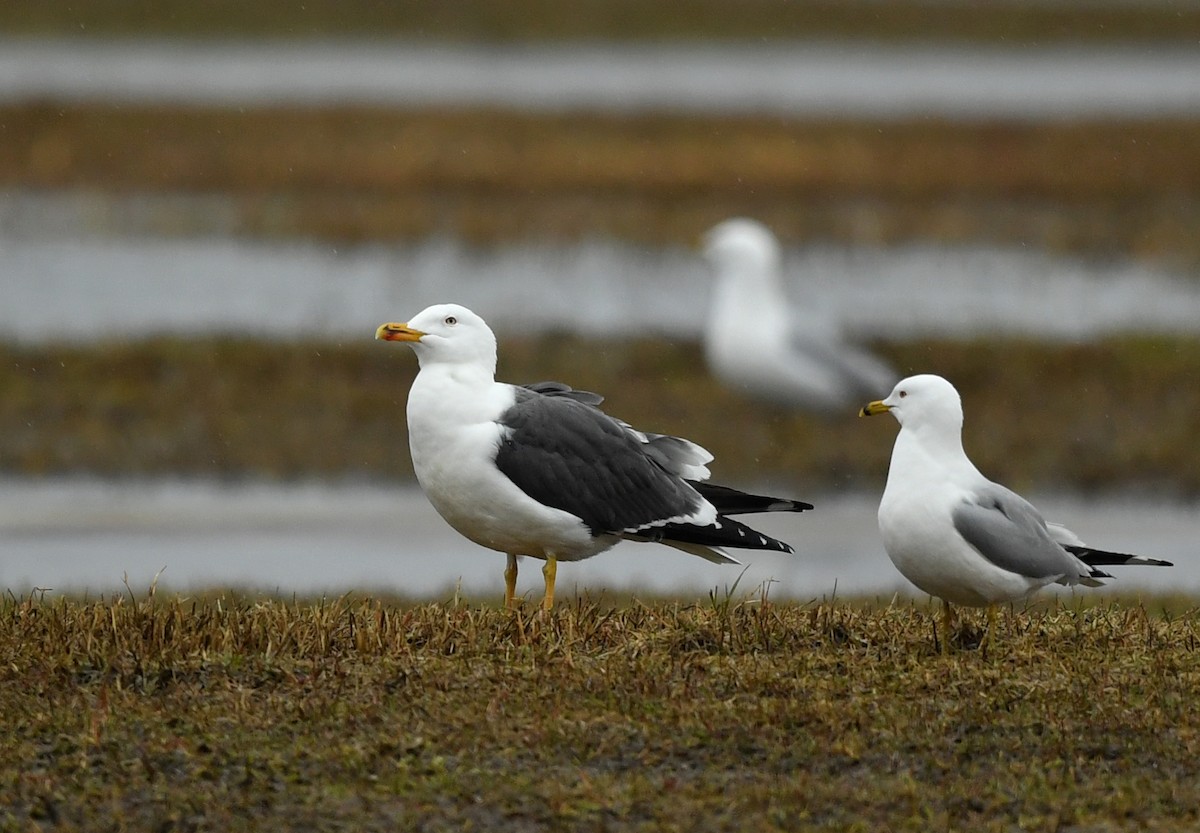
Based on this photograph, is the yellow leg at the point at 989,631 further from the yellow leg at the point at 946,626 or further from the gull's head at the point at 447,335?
the gull's head at the point at 447,335

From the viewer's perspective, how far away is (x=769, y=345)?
13211mm

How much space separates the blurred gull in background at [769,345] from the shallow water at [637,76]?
15599mm

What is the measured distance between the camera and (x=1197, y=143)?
1022 inches

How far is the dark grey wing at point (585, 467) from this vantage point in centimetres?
684

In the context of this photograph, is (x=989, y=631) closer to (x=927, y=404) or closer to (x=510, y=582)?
(x=927, y=404)

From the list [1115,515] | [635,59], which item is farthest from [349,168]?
[635,59]

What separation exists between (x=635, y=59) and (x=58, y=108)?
16619mm

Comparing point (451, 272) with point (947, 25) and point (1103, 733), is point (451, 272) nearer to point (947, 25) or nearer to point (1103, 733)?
point (1103, 733)

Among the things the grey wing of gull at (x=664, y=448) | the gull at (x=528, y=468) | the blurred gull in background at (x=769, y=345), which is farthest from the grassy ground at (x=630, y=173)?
the gull at (x=528, y=468)

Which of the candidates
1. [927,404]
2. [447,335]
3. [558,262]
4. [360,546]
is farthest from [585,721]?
[558,262]

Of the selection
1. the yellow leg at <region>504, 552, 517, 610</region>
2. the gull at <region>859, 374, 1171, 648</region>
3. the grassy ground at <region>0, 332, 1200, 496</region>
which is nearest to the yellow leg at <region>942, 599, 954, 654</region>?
the gull at <region>859, 374, 1171, 648</region>

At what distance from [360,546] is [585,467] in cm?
449

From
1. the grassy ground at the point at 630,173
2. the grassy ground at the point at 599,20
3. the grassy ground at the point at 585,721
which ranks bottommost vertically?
the grassy ground at the point at 585,721

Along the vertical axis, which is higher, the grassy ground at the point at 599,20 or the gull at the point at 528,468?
the grassy ground at the point at 599,20
